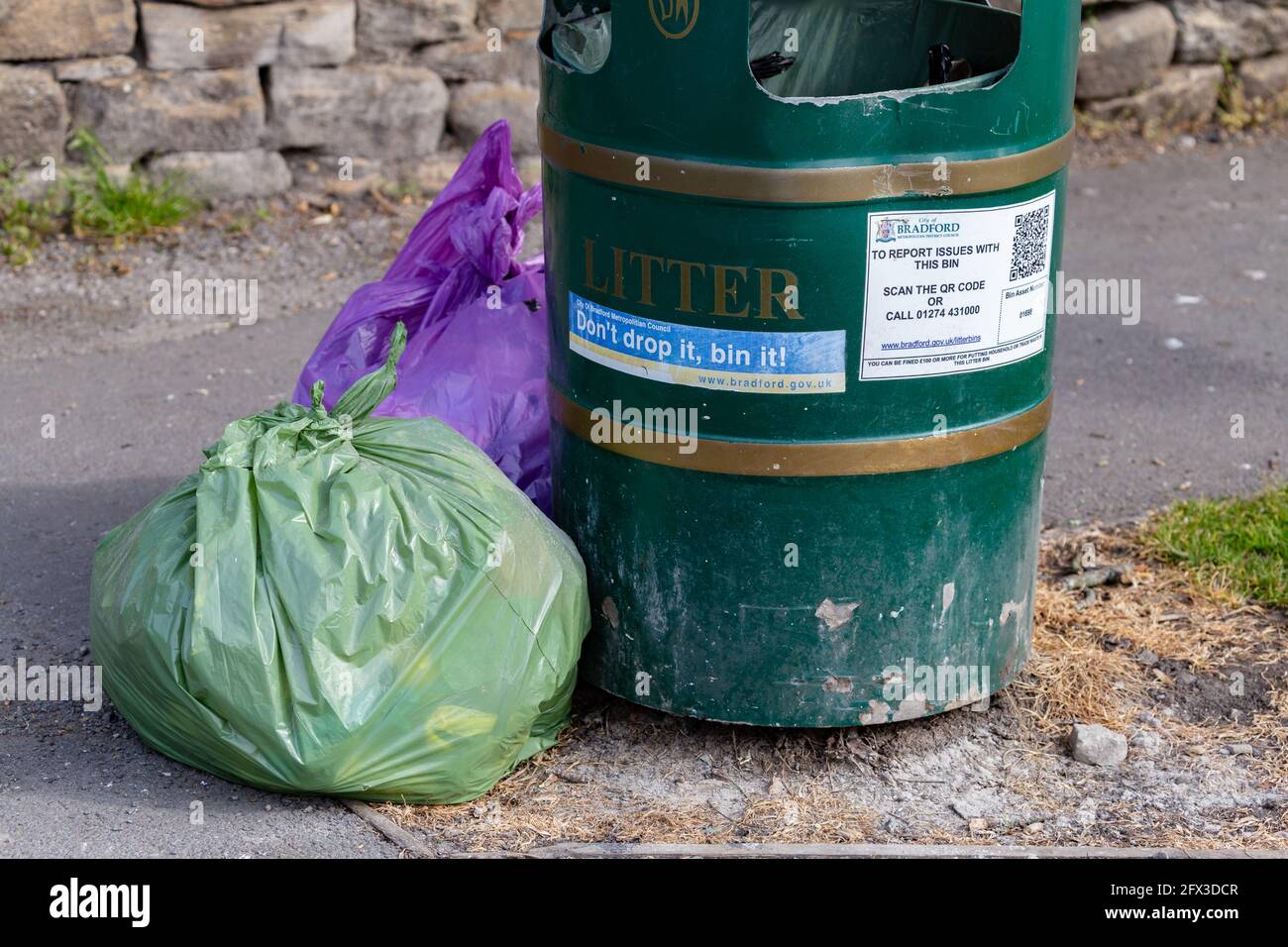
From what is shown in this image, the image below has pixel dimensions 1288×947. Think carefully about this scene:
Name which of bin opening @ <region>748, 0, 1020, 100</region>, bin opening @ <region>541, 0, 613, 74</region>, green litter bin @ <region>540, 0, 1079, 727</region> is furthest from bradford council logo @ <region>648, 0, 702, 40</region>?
bin opening @ <region>748, 0, 1020, 100</region>

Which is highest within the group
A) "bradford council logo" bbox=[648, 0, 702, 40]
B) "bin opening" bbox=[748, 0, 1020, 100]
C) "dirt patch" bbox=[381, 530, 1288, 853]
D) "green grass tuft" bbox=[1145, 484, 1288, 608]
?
"bradford council logo" bbox=[648, 0, 702, 40]

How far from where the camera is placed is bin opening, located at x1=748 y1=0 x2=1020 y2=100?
9.64ft

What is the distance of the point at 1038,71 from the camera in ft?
8.13

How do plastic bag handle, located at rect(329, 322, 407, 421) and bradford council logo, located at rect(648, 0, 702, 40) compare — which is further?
plastic bag handle, located at rect(329, 322, 407, 421)

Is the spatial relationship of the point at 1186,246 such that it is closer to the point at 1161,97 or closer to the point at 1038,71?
the point at 1161,97

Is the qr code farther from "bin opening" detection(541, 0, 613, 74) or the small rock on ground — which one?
the small rock on ground

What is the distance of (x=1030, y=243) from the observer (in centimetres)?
256

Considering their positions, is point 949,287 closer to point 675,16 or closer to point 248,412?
point 675,16

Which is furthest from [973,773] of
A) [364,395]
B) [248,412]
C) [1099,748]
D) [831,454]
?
[248,412]

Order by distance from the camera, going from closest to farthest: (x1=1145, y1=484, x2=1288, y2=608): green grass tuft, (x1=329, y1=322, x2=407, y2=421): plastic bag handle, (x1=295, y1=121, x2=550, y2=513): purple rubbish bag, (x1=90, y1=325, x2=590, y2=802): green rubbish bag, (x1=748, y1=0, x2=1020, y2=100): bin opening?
(x1=90, y1=325, x2=590, y2=802): green rubbish bag < (x1=329, y1=322, x2=407, y2=421): plastic bag handle < (x1=748, y1=0, x2=1020, y2=100): bin opening < (x1=295, y1=121, x2=550, y2=513): purple rubbish bag < (x1=1145, y1=484, x2=1288, y2=608): green grass tuft

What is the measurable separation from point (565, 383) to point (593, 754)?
0.68 metres

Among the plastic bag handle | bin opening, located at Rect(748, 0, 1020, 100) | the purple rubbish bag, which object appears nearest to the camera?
the plastic bag handle

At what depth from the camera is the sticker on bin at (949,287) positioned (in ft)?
8.00

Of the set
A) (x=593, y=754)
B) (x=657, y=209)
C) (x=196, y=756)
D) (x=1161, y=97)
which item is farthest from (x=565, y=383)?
(x=1161, y=97)
